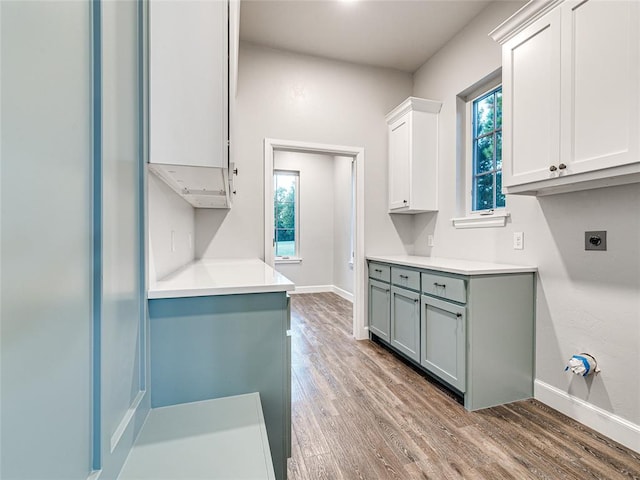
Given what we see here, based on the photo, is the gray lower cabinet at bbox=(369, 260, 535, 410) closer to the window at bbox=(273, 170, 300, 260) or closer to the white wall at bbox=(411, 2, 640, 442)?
the white wall at bbox=(411, 2, 640, 442)

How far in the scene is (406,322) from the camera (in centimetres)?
256

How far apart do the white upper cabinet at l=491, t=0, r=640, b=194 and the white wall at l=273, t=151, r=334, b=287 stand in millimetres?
4057

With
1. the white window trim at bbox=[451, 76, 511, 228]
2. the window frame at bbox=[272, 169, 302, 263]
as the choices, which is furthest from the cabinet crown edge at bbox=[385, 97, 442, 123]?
the window frame at bbox=[272, 169, 302, 263]

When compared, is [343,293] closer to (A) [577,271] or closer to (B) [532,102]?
(A) [577,271]

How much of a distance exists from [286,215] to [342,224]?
1.09 meters

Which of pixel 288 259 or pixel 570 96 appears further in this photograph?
pixel 288 259

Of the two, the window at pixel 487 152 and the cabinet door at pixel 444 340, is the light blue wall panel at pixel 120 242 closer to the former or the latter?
the cabinet door at pixel 444 340

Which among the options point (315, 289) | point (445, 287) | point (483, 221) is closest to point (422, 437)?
point (445, 287)

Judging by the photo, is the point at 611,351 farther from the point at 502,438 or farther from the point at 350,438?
the point at 350,438

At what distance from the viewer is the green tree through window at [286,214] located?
5777 mm

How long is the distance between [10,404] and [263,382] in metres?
0.86

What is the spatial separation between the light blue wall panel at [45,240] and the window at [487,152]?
2680 mm

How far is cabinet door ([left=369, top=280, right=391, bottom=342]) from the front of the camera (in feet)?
9.41

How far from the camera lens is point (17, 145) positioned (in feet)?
1.39
